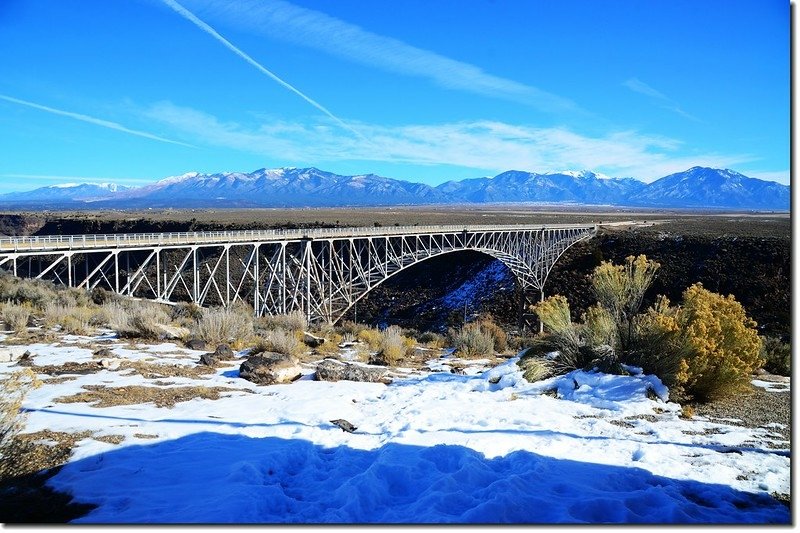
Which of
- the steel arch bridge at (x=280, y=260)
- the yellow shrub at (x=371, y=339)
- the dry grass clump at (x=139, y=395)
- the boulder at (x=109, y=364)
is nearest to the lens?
the dry grass clump at (x=139, y=395)

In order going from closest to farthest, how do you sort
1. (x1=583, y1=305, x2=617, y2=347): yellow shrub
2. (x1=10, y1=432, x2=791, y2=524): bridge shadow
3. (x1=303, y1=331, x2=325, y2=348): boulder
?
1. (x1=10, y1=432, x2=791, y2=524): bridge shadow
2. (x1=583, y1=305, x2=617, y2=347): yellow shrub
3. (x1=303, y1=331, x2=325, y2=348): boulder

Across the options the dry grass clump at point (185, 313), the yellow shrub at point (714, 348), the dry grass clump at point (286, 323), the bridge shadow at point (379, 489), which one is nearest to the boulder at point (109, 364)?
the bridge shadow at point (379, 489)

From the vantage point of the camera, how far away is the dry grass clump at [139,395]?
6984mm

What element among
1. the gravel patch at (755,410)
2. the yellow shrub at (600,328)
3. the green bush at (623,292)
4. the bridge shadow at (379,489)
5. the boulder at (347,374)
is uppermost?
the green bush at (623,292)

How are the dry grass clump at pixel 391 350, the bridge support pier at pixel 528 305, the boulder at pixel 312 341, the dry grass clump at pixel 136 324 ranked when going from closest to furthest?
the dry grass clump at pixel 391 350
the dry grass clump at pixel 136 324
the boulder at pixel 312 341
the bridge support pier at pixel 528 305

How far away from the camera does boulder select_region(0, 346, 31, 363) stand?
8.80 metres

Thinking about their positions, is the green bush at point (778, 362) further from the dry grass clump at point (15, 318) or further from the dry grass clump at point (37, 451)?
the dry grass clump at point (15, 318)

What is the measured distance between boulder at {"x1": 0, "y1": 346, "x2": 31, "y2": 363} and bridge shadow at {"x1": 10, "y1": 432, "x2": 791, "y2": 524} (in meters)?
4.88

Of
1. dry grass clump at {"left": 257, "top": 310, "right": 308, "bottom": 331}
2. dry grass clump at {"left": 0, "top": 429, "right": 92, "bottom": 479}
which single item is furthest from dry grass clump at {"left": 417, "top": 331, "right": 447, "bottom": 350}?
dry grass clump at {"left": 0, "top": 429, "right": 92, "bottom": 479}

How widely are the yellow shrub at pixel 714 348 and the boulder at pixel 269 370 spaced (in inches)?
222

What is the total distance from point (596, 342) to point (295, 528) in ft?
21.1

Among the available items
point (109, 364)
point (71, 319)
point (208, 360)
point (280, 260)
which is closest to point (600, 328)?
point (208, 360)

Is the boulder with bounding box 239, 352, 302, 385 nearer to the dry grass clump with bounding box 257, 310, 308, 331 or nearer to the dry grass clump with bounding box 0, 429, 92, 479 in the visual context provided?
the dry grass clump with bounding box 0, 429, 92, 479

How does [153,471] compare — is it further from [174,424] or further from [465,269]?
[465,269]
